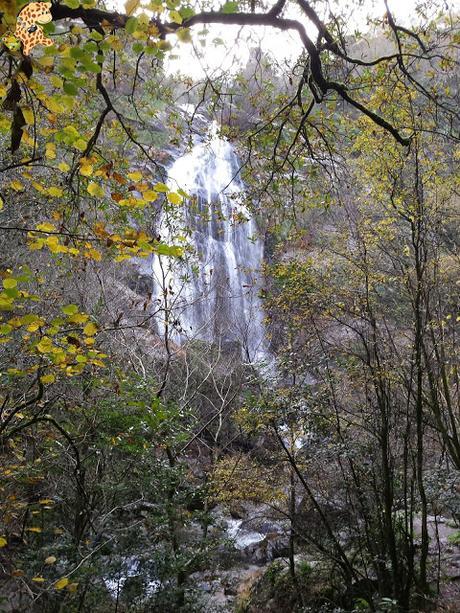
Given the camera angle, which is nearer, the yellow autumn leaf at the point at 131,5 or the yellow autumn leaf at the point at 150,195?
the yellow autumn leaf at the point at 131,5

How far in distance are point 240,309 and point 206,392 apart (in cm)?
371

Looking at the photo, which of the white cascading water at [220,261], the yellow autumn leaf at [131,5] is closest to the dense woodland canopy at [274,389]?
the yellow autumn leaf at [131,5]

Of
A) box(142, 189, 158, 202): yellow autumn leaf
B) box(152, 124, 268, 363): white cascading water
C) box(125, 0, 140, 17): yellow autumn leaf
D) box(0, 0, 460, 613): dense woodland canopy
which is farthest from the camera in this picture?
box(152, 124, 268, 363): white cascading water

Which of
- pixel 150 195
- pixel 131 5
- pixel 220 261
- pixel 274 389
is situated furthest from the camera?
pixel 220 261

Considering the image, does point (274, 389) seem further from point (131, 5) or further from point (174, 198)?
point (131, 5)

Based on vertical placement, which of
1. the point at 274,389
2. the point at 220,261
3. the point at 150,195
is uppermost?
the point at 220,261

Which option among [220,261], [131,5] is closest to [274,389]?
[131,5]

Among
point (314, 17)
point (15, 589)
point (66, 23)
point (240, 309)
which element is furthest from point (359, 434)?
point (240, 309)

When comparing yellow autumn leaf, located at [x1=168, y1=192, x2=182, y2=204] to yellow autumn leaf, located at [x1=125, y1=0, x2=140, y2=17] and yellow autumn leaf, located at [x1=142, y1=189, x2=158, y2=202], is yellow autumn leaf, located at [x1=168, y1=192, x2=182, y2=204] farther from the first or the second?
yellow autumn leaf, located at [x1=125, y1=0, x2=140, y2=17]

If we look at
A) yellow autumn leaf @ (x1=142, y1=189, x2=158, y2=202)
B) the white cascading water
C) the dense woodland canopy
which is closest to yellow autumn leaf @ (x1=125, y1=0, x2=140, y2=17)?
yellow autumn leaf @ (x1=142, y1=189, x2=158, y2=202)

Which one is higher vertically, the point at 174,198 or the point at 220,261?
the point at 220,261

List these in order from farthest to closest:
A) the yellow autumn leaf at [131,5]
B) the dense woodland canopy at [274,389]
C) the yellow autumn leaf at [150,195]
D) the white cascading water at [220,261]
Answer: the white cascading water at [220,261] < the dense woodland canopy at [274,389] < the yellow autumn leaf at [150,195] < the yellow autumn leaf at [131,5]

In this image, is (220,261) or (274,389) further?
(220,261)

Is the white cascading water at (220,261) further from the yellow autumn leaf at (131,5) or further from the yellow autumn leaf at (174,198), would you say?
the yellow autumn leaf at (131,5)
